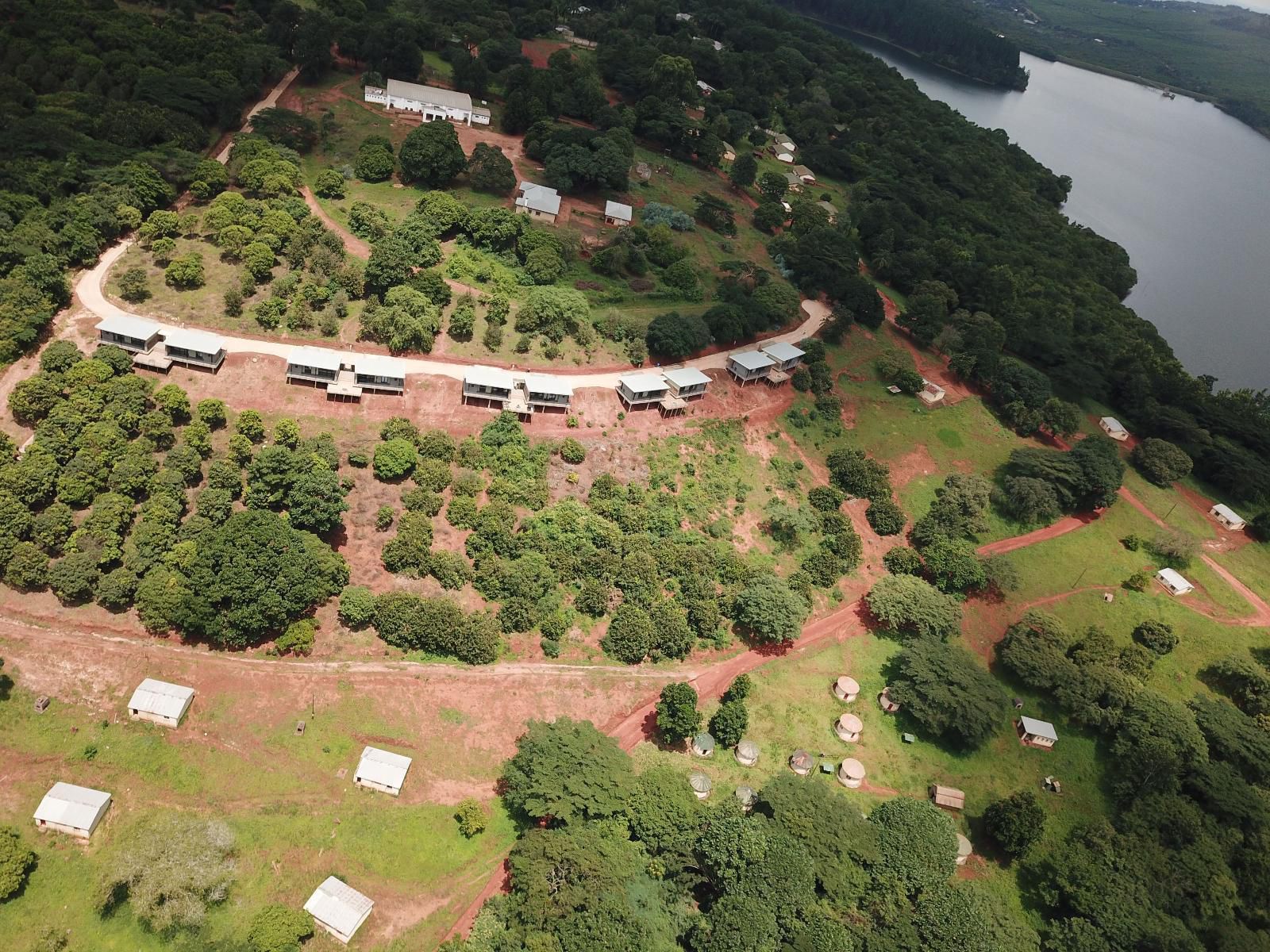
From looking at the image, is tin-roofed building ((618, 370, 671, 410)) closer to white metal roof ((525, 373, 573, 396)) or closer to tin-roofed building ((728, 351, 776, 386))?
white metal roof ((525, 373, 573, 396))

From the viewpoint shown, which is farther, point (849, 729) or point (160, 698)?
point (849, 729)

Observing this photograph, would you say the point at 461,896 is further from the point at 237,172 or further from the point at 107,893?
the point at 237,172

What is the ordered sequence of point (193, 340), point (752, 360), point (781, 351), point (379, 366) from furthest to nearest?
1. point (781, 351)
2. point (752, 360)
3. point (379, 366)
4. point (193, 340)

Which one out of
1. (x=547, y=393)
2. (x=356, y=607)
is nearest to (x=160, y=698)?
(x=356, y=607)

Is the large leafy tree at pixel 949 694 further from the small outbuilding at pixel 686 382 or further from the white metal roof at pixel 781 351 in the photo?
the white metal roof at pixel 781 351

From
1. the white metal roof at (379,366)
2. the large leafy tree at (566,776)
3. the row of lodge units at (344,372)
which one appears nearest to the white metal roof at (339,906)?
the large leafy tree at (566,776)

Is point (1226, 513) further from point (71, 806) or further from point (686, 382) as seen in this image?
point (71, 806)
